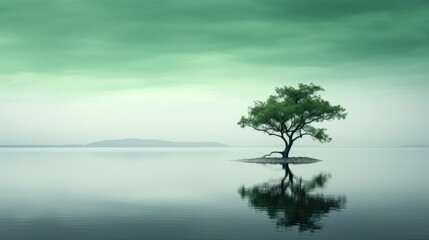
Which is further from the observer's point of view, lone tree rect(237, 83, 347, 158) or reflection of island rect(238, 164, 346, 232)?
lone tree rect(237, 83, 347, 158)

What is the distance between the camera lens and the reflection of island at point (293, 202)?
107 feet

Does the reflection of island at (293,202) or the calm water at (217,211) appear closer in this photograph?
the calm water at (217,211)

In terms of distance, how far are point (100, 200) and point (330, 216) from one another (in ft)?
70.5

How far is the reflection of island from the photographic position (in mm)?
32750

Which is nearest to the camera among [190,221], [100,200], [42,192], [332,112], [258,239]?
[258,239]

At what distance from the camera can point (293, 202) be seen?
42812 mm

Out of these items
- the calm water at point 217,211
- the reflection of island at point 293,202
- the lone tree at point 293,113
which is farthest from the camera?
the lone tree at point 293,113

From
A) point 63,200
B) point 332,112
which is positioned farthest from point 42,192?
point 332,112

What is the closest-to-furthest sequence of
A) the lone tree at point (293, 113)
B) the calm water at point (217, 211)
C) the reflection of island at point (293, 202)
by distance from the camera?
the calm water at point (217, 211), the reflection of island at point (293, 202), the lone tree at point (293, 113)

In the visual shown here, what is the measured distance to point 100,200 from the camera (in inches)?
1789

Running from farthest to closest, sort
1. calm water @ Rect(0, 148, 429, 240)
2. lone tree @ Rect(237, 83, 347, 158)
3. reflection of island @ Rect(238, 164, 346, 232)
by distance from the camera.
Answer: lone tree @ Rect(237, 83, 347, 158)
reflection of island @ Rect(238, 164, 346, 232)
calm water @ Rect(0, 148, 429, 240)

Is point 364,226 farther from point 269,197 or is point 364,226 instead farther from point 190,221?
point 269,197

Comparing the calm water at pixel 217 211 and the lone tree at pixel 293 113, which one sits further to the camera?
the lone tree at pixel 293 113

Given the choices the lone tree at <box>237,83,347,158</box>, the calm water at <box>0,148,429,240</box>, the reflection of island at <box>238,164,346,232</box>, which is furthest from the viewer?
the lone tree at <box>237,83,347,158</box>
